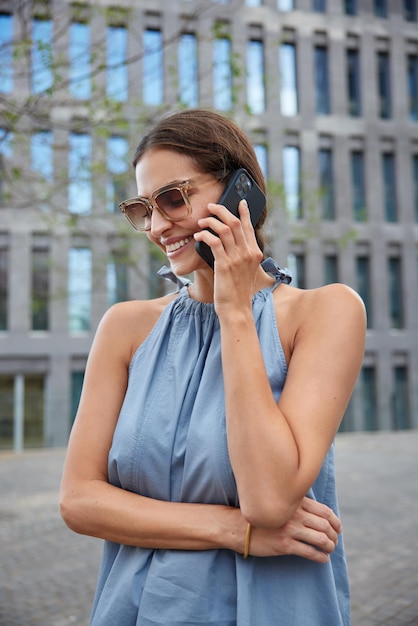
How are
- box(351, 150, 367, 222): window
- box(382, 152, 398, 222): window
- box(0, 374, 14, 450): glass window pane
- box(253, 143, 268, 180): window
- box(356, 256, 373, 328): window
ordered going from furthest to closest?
box(382, 152, 398, 222): window < box(351, 150, 367, 222): window < box(356, 256, 373, 328): window < box(0, 374, 14, 450): glass window pane < box(253, 143, 268, 180): window

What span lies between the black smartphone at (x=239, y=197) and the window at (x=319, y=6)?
1127 inches

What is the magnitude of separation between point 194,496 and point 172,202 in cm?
80

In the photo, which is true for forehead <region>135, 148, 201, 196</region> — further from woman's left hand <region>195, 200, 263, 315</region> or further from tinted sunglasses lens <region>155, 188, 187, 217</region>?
woman's left hand <region>195, 200, 263, 315</region>

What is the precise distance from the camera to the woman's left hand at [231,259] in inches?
61.5

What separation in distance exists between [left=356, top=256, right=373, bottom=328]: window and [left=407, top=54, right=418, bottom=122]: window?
7.11 meters

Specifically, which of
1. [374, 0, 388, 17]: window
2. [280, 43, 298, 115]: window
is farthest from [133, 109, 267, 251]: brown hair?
[374, 0, 388, 17]: window

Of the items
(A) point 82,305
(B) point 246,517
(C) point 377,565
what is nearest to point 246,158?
(B) point 246,517

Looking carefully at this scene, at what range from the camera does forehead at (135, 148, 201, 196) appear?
5.63 ft

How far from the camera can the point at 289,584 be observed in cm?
159

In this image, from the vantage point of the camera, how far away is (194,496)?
5.39 ft

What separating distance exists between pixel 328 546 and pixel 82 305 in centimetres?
2298

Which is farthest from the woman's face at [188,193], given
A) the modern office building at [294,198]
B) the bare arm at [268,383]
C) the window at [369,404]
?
the window at [369,404]

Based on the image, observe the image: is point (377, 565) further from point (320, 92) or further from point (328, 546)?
point (320, 92)

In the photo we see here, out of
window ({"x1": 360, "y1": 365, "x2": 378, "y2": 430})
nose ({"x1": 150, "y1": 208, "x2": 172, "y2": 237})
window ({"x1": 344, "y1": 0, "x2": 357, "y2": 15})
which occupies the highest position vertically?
window ({"x1": 344, "y1": 0, "x2": 357, "y2": 15})
